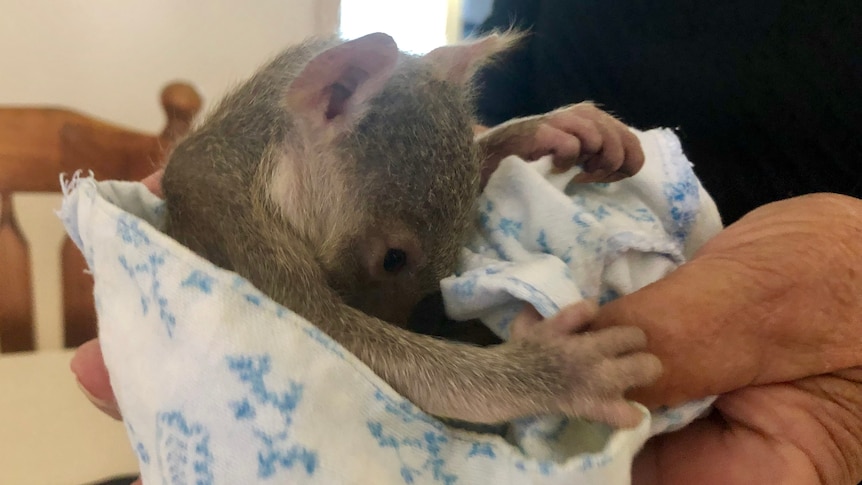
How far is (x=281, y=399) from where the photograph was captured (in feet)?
2.00

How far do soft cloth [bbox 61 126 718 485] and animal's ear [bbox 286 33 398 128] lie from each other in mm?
311

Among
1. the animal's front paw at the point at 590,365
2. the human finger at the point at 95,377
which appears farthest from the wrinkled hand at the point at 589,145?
the human finger at the point at 95,377

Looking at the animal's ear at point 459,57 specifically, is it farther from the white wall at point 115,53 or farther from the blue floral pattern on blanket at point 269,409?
the white wall at point 115,53

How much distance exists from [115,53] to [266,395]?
2705 mm

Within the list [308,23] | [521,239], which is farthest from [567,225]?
[308,23]

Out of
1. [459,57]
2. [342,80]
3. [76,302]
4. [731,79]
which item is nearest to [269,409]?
[342,80]

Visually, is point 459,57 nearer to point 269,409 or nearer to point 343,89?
point 343,89

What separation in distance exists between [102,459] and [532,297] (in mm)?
1527

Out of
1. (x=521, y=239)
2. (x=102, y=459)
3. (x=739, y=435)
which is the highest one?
(x=521, y=239)

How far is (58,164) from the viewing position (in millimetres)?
2057

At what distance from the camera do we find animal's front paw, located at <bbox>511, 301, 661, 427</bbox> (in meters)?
0.63

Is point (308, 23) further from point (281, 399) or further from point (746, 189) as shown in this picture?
point (281, 399)

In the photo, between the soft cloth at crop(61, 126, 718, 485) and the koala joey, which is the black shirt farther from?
the soft cloth at crop(61, 126, 718, 485)

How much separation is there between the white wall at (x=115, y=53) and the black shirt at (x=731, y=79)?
1.29 m
